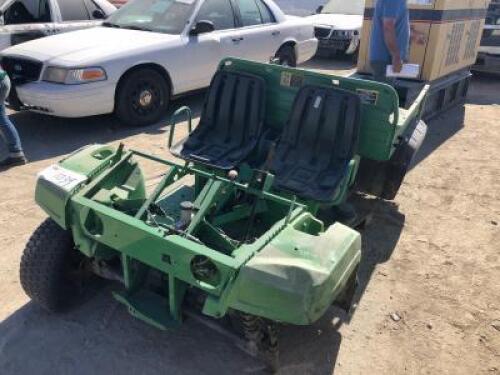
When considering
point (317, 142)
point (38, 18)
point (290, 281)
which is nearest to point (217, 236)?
point (290, 281)

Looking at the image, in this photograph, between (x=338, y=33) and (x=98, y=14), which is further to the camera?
(x=338, y=33)

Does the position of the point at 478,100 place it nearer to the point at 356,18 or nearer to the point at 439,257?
the point at 356,18

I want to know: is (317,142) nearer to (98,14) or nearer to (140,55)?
(140,55)

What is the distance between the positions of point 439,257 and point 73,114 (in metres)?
4.30

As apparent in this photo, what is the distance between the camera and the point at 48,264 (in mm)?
2984

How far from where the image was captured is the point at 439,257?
401 centimetres

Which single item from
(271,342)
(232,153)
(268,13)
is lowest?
(271,342)

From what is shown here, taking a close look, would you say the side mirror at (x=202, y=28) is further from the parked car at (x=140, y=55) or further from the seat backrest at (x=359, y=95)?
the seat backrest at (x=359, y=95)

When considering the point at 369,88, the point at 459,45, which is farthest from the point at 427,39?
the point at 369,88

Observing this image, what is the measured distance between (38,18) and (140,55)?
7.40 ft

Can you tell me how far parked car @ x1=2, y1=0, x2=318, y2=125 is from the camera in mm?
5750

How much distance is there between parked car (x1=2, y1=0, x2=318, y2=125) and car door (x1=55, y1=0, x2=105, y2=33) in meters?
0.61

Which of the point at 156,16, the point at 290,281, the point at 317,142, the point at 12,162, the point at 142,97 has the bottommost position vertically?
the point at 12,162

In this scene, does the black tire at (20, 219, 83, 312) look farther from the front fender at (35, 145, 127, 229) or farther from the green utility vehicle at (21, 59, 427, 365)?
the front fender at (35, 145, 127, 229)
